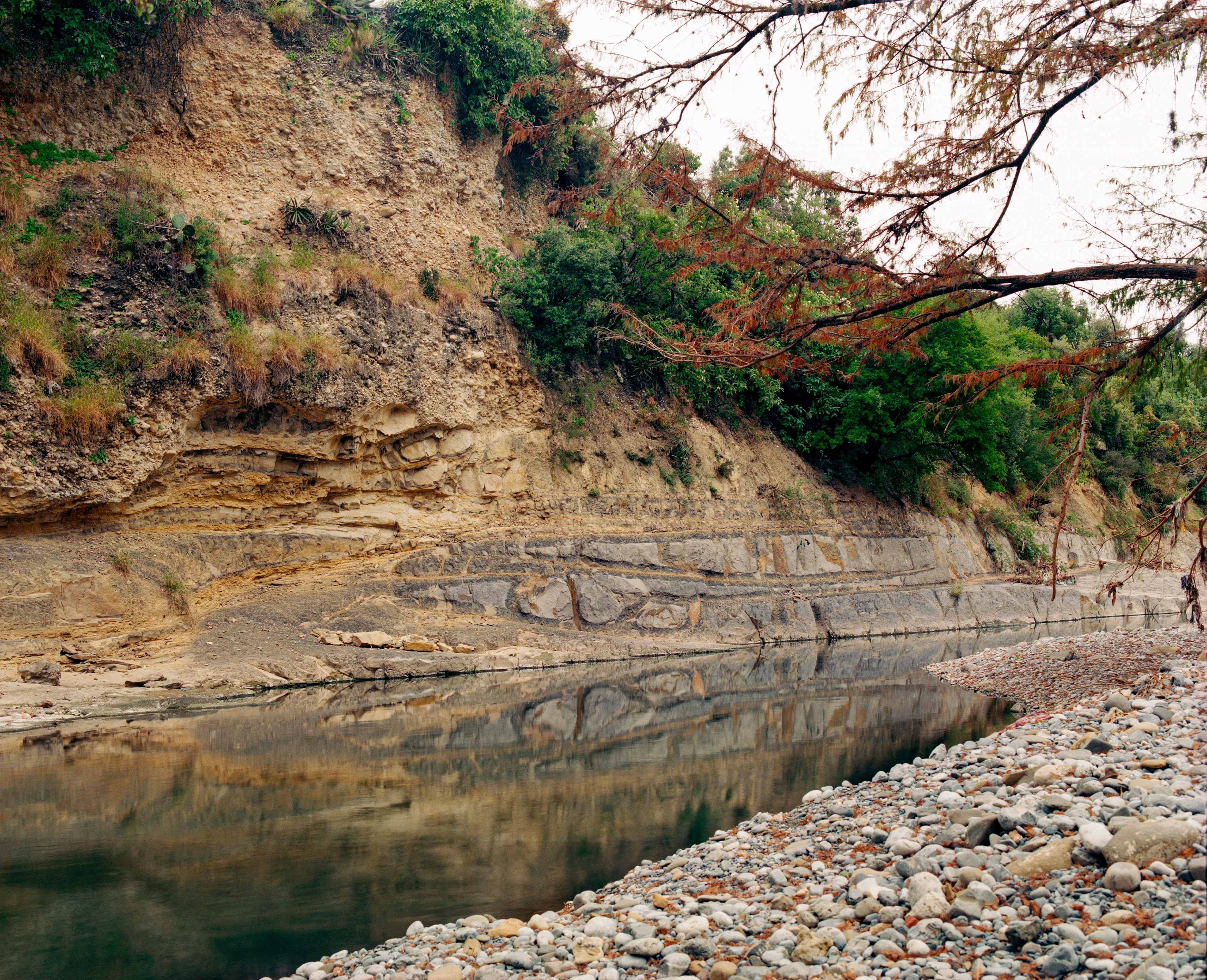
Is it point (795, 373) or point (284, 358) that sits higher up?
point (795, 373)

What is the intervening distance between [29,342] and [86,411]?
1.34 metres

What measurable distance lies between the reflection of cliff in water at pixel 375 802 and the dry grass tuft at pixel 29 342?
6.40 meters

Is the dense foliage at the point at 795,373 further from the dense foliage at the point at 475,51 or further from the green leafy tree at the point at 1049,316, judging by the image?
the green leafy tree at the point at 1049,316

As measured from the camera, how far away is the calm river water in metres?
5.14

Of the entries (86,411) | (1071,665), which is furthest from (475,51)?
(1071,665)

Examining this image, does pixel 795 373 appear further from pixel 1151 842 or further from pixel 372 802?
pixel 1151 842

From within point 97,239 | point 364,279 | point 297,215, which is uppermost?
point 297,215

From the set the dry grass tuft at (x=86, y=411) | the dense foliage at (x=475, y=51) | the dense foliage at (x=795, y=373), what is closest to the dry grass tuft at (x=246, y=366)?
the dry grass tuft at (x=86, y=411)

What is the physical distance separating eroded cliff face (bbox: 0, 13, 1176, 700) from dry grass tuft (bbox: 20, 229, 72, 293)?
1.18ft

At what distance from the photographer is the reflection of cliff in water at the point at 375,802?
5.18 m

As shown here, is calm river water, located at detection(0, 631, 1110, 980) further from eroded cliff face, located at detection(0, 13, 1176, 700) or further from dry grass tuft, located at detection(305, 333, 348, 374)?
dry grass tuft, located at detection(305, 333, 348, 374)

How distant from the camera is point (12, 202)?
14.7 metres

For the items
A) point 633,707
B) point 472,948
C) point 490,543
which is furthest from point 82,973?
point 490,543

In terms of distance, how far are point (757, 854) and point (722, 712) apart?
6.74 metres
